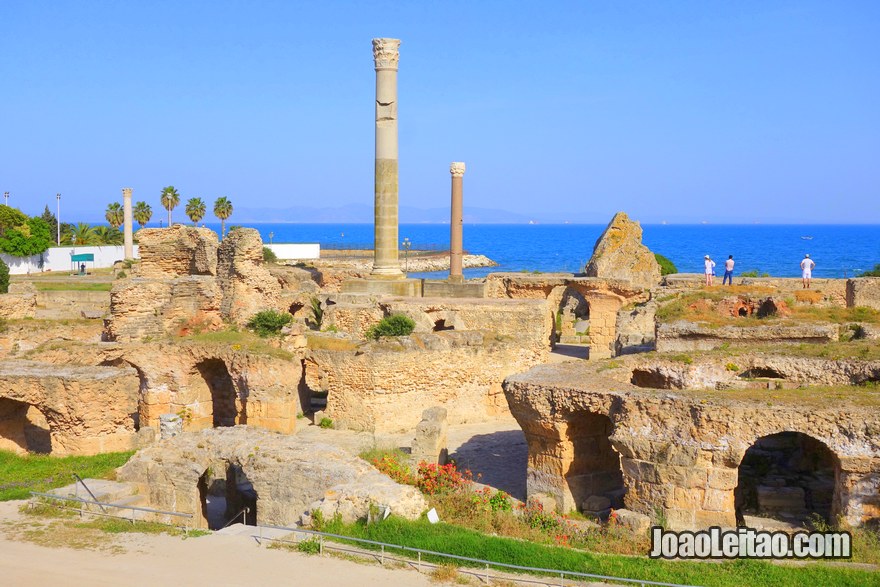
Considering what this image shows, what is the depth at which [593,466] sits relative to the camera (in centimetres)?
1653

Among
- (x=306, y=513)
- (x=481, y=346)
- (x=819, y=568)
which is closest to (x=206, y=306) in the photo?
(x=481, y=346)

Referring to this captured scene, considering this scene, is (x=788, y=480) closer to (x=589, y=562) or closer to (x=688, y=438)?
(x=688, y=438)

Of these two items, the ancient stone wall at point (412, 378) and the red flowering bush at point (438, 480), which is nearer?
the red flowering bush at point (438, 480)

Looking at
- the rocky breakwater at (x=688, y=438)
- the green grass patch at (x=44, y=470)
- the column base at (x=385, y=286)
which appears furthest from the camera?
the column base at (x=385, y=286)

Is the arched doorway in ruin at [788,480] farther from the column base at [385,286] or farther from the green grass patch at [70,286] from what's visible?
the green grass patch at [70,286]

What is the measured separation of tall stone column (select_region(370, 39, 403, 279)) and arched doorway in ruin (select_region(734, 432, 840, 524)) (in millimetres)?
17427

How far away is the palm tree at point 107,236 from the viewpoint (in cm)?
7364

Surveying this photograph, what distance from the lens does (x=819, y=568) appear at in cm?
1235

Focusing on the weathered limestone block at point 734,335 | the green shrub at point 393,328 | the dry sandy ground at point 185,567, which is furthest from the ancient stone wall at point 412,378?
the dry sandy ground at point 185,567

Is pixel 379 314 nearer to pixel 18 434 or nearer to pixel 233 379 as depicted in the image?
pixel 233 379

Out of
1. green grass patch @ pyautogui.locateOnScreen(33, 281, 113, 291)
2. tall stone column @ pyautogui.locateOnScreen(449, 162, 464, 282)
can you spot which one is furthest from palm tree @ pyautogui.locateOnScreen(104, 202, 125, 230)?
tall stone column @ pyautogui.locateOnScreen(449, 162, 464, 282)

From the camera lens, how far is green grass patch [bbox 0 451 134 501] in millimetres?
Answer: 16797

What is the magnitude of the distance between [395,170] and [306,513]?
1874cm

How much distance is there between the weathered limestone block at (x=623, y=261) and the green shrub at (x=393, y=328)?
13.3 m
